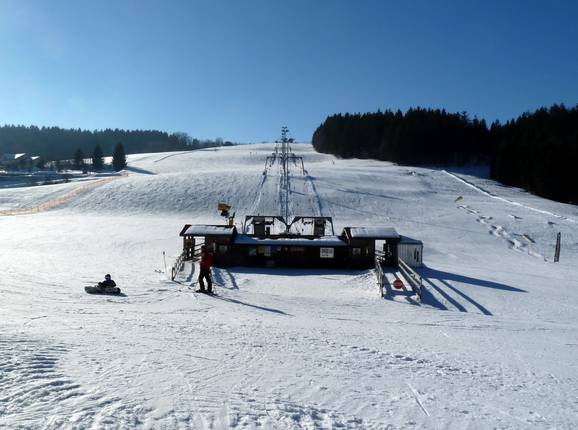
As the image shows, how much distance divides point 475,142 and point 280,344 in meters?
84.7

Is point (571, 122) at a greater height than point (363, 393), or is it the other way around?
point (571, 122)

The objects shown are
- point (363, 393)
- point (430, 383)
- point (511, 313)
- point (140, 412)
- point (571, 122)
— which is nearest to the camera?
point (140, 412)

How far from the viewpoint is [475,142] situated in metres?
84.2

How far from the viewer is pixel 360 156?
3770 inches

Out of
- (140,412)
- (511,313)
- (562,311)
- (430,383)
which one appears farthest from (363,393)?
(562,311)

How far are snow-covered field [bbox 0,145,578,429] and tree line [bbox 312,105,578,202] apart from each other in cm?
2972

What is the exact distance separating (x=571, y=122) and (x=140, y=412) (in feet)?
296

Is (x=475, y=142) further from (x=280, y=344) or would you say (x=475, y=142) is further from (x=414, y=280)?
(x=280, y=344)

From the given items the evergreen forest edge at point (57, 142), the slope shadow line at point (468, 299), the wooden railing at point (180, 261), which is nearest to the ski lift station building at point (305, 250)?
the wooden railing at point (180, 261)

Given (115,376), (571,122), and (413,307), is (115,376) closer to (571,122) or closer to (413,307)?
(413,307)

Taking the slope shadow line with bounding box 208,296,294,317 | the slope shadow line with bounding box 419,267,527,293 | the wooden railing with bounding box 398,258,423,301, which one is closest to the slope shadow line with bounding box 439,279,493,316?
the slope shadow line with bounding box 419,267,527,293

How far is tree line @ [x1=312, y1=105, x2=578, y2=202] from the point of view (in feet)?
182

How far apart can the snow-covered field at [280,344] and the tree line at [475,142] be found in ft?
97.5

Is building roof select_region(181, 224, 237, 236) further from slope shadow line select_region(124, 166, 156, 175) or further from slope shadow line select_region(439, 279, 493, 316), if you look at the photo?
slope shadow line select_region(124, 166, 156, 175)
